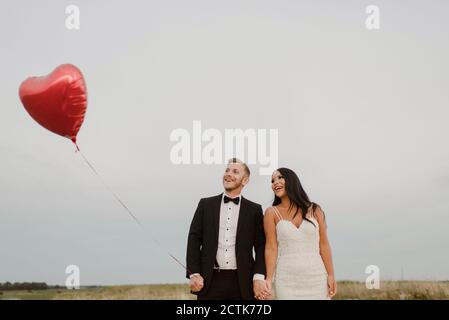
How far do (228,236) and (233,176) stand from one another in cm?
54

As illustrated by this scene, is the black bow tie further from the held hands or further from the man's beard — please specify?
the held hands

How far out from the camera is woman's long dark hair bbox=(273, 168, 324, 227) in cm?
482

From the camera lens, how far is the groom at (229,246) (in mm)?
4750

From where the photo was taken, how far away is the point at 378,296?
787 cm

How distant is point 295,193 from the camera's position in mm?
4824

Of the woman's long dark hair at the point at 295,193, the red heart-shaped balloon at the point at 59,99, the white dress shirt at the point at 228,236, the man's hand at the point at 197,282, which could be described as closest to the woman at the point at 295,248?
the woman's long dark hair at the point at 295,193

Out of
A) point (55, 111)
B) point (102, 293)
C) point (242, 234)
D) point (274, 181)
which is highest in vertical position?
point (55, 111)

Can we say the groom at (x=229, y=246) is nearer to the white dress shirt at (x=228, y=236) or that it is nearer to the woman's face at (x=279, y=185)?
the white dress shirt at (x=228, y=236)

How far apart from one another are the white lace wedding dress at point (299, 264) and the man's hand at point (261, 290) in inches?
6.8

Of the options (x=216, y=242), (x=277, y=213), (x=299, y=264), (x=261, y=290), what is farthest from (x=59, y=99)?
(x=299, y=264)

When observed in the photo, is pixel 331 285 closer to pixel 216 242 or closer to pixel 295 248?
pixel 295 248

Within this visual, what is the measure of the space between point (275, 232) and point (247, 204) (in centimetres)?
37
